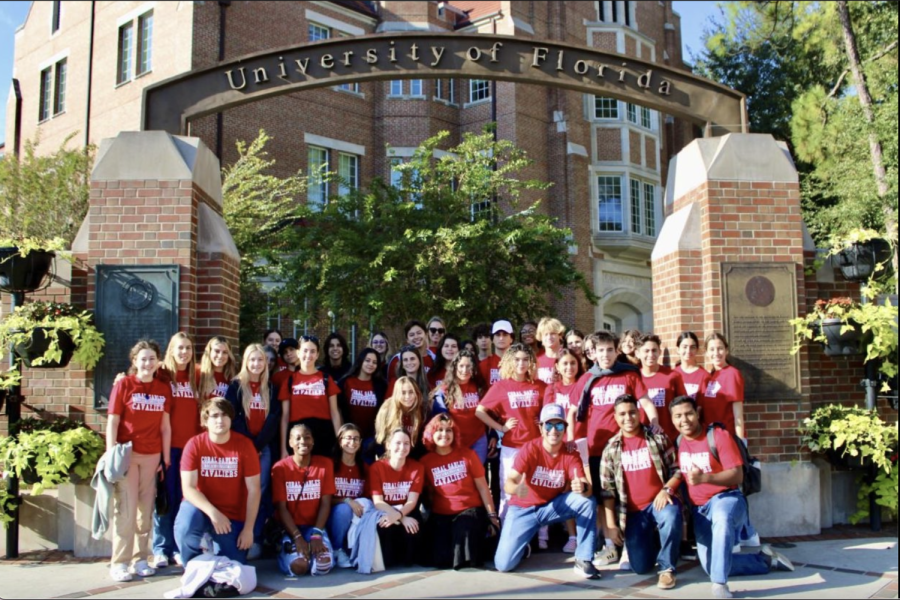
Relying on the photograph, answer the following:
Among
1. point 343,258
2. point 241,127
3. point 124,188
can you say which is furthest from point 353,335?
point 124,188

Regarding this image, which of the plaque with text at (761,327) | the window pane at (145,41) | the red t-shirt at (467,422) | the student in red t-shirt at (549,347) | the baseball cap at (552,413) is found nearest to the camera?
the baseball cap at (552,413)

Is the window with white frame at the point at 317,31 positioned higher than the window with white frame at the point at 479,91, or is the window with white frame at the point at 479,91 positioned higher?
the window with white frame at the point at 317,31

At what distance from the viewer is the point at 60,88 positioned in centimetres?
2384

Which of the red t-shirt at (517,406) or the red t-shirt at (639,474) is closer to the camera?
the red t-shirt at (639,474)

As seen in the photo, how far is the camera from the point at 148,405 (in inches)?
237

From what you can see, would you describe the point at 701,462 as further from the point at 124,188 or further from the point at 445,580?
the point at 124,188

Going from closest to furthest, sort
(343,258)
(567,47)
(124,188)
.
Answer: (124,188) < (567,47) < (343,258)

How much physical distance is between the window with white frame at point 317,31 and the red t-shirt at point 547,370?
58.5ft

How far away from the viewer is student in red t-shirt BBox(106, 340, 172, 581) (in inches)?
234

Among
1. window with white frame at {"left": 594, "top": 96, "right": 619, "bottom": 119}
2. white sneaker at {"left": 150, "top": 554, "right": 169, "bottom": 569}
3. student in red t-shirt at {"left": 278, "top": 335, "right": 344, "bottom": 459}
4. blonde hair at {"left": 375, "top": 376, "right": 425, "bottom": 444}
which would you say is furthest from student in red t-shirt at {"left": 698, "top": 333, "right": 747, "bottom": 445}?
window with white frame at {"left": 594, "top": 96, "right": 619, "bottom": 119}

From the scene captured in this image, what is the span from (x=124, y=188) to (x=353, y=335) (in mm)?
14173

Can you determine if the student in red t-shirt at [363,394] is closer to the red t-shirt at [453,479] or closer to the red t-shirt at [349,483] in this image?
the red t-shirt at [349,483]

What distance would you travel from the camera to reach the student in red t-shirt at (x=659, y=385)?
6430mm

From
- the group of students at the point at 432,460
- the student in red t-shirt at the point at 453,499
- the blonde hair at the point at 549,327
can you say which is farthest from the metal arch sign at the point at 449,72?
the student in red t-shirt at the point at 453,499
